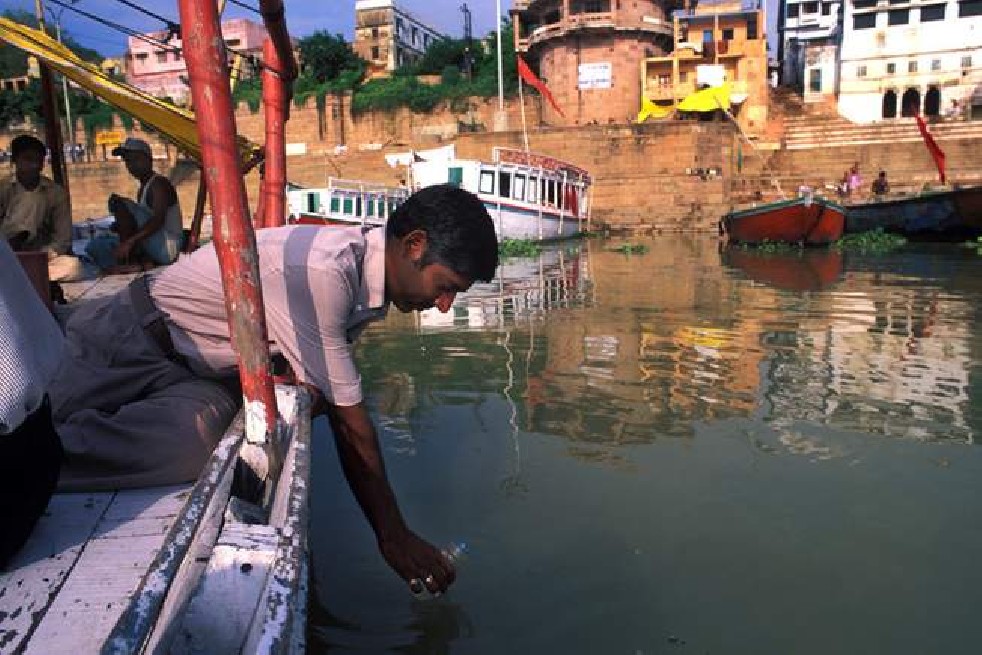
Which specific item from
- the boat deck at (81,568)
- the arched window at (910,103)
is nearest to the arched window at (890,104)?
the arched window at (910,103)

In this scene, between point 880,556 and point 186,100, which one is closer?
point 880,556

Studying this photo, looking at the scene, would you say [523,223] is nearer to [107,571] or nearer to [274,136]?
[274,136]

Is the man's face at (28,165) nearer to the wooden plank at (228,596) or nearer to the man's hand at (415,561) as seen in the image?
the man's hand at (415,561)

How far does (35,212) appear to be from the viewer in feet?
17.4

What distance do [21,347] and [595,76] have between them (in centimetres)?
3069

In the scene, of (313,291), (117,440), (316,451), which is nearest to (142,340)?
(117,440)

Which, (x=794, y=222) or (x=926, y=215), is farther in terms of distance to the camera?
(x=926, y=215)

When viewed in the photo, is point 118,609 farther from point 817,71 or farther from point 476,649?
point 817,71

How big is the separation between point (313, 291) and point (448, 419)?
248 cm

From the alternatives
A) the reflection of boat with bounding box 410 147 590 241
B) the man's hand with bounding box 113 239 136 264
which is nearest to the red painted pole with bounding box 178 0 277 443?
the man's hand with bounding box 113 239 136 264

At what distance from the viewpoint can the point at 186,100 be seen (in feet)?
139

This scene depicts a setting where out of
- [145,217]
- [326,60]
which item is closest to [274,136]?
[145,217]

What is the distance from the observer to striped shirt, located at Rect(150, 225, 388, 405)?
193 centimetres

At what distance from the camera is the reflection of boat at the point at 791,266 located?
33.8 feet
